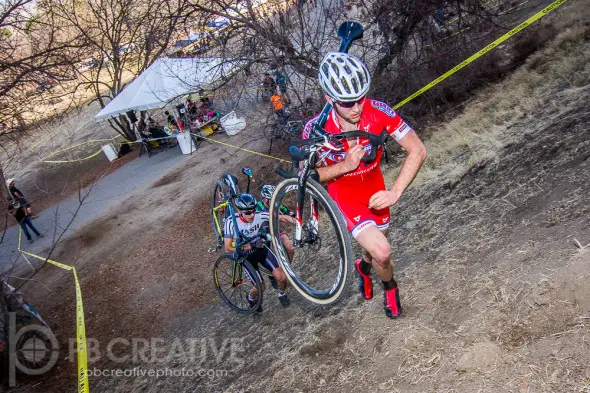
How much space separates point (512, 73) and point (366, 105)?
893 centimetres

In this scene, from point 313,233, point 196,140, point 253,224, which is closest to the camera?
point 313,233

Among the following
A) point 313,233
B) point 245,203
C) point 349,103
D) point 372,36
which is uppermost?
point 349,103

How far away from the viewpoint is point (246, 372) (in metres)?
5.33

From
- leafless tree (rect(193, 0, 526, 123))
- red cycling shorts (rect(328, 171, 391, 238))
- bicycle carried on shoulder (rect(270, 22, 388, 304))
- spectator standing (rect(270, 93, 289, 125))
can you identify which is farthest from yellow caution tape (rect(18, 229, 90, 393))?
spectator standing (rect(270, 93, 289, 125))

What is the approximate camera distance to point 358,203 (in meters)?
3.96

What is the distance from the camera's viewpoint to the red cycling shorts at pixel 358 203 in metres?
3.89

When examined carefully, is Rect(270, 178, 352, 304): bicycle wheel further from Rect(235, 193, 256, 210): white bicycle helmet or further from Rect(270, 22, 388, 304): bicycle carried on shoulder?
Rect(235, 193, 256, 210): white bicycle helmet

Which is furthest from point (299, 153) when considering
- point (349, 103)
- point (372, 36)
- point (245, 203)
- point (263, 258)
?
point (372, 36)

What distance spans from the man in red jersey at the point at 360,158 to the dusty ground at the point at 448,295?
2.76 ft

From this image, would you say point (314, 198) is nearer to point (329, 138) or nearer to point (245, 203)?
point (329, 138)

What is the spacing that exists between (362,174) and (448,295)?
1632mm

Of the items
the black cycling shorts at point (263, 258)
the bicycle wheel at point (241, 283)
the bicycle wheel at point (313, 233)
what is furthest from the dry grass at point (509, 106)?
the bicycle wheel at point (313, 233)

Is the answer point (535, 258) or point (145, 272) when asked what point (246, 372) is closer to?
point (535, 258)

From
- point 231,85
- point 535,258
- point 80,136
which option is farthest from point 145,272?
point 80,136
